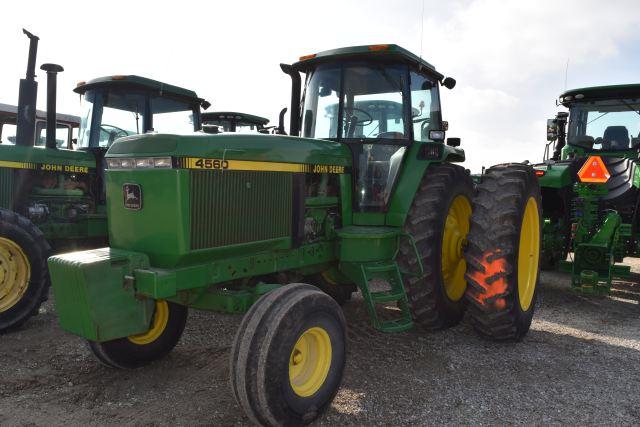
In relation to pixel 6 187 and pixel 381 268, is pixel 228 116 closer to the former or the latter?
pixel 6 187

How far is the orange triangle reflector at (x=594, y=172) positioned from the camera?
5875 mm

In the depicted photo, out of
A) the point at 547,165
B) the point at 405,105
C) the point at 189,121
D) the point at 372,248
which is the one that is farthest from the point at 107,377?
the point at 547,165

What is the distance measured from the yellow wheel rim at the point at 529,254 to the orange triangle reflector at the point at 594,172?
1620 millimetres

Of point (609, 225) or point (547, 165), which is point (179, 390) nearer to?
point (609, 225)

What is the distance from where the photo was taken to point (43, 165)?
232 inches

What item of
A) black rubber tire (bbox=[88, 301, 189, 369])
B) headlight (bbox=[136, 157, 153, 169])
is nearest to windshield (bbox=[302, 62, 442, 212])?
black rubber tire (bbox=[88, 301, 189, 369])

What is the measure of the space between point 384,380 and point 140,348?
1.69 meters

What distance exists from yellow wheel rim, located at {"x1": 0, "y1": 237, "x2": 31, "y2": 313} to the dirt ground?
315 millimetres

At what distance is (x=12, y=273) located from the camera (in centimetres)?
441

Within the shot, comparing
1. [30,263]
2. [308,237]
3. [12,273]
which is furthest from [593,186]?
[12,273]

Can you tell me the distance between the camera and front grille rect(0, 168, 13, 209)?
18.4 feet

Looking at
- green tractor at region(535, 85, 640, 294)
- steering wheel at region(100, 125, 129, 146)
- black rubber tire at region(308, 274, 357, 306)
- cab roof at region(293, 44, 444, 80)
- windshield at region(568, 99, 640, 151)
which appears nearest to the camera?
cab roof at region(293, 44, 444, 80)

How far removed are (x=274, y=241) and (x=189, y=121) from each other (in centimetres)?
426

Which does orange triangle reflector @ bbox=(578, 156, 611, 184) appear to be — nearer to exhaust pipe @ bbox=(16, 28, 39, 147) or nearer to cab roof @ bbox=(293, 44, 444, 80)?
cab roof @ bbox=(293, 44, 444, 80)
